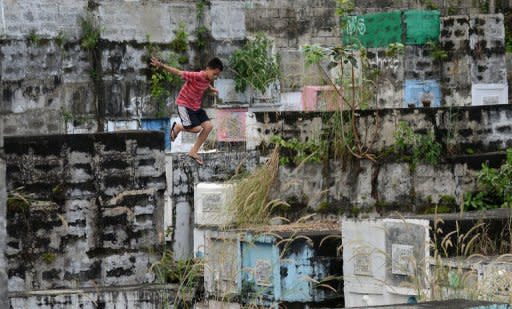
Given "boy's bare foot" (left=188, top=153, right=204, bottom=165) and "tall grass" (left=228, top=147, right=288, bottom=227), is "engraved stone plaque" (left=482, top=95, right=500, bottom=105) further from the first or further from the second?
"tall grass" (left=228, top=147, right=288, bottom=227)

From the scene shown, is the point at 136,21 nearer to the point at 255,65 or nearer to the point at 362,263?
the point at 255,65

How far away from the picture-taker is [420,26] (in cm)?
2167

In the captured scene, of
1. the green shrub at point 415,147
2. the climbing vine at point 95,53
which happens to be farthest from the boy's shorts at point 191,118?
the climbing vine at point 95,53

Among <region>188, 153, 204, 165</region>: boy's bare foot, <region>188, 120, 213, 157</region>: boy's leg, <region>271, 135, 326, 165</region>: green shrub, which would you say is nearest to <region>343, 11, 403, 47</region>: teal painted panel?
<region>188, 120, 213, 157</region>: boy's leg

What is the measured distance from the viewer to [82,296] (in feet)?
29.3

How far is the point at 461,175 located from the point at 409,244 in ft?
11.1

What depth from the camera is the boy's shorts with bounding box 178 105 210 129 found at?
15.1 m

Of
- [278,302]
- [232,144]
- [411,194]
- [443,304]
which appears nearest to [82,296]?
[278,302]

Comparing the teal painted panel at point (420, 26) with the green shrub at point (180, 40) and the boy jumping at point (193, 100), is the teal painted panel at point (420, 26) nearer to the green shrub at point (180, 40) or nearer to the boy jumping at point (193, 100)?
the green shrub at point (180, 40)

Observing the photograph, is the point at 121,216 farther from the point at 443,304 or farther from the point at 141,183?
the point at 443,304

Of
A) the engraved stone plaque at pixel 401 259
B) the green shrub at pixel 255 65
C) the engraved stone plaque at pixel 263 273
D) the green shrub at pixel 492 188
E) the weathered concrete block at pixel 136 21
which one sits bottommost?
the engraved stone plaque at pixel 263 273

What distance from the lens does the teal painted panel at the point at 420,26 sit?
21.6 metres

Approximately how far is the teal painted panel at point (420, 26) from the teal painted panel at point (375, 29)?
0.14m

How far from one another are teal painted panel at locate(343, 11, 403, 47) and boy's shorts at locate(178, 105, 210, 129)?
684cm
